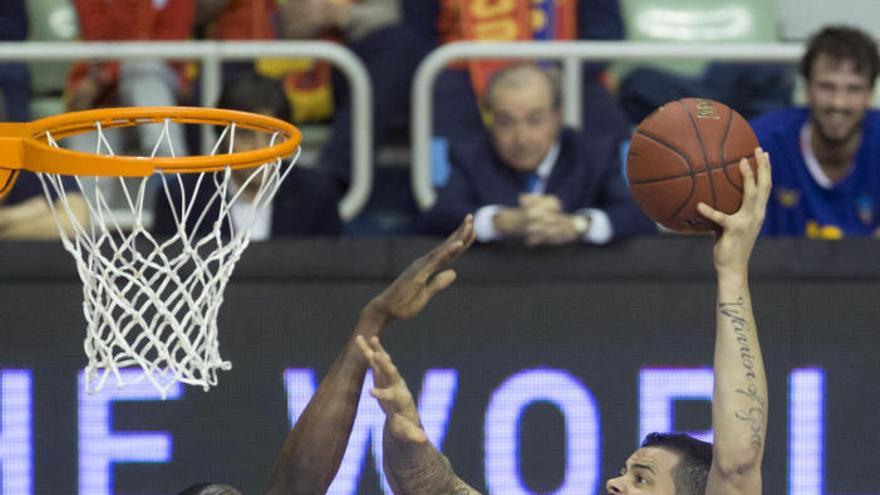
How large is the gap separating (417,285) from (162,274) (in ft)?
2.69

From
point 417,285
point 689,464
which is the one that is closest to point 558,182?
point 417,285

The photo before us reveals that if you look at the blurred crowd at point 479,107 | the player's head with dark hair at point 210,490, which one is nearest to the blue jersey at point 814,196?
the blurred crowd at point 479,107

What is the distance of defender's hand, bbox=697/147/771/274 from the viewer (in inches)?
165

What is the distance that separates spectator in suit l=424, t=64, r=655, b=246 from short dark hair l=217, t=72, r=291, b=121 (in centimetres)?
58

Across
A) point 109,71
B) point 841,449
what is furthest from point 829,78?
point 109,71

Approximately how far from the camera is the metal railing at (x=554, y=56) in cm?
613

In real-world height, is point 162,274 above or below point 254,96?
below

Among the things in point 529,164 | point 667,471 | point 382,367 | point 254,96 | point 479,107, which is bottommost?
point 667,471

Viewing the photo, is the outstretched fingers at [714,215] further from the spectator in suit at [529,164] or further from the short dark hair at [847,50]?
the short dark hair at [847,50]

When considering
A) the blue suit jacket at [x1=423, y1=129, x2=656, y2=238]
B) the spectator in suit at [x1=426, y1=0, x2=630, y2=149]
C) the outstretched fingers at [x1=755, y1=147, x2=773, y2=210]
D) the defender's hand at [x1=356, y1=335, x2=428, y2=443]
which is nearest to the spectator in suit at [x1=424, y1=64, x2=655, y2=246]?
the blue suit jacket at [x1=423, y1=129, x2=656, y2=238]

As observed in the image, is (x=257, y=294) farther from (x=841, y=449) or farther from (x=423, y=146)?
(x=841, y=449)

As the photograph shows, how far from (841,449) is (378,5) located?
2448 millimetres

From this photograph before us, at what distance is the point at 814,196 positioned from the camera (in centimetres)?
587

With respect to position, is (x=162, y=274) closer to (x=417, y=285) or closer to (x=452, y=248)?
(x=417, y=285)
